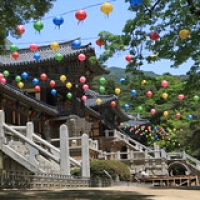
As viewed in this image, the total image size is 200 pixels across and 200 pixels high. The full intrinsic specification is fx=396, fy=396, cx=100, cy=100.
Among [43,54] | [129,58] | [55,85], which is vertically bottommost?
[129,58]

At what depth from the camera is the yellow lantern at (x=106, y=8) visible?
37.3 ft

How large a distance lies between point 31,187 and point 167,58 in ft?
22.0

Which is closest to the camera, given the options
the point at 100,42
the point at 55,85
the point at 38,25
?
the point at 38,25

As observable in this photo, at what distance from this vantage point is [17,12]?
11109 mm

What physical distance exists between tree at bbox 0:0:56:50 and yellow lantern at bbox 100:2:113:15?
4.81 feet

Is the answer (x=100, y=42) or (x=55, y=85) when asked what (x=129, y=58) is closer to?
(x=100, y=42)

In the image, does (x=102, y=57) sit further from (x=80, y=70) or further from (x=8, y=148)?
(x=80, y=70)

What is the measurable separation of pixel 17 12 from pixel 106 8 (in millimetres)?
2527

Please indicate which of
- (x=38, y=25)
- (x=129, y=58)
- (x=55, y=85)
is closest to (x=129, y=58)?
(x=129, y=58)

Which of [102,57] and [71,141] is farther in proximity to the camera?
[71,141]

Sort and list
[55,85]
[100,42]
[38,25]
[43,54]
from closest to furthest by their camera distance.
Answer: [38,25], [100,42], [55,85], [43,54]

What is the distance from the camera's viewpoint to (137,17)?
13.4 m

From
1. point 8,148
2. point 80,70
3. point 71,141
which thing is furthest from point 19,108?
point 8,148

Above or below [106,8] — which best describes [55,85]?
above
